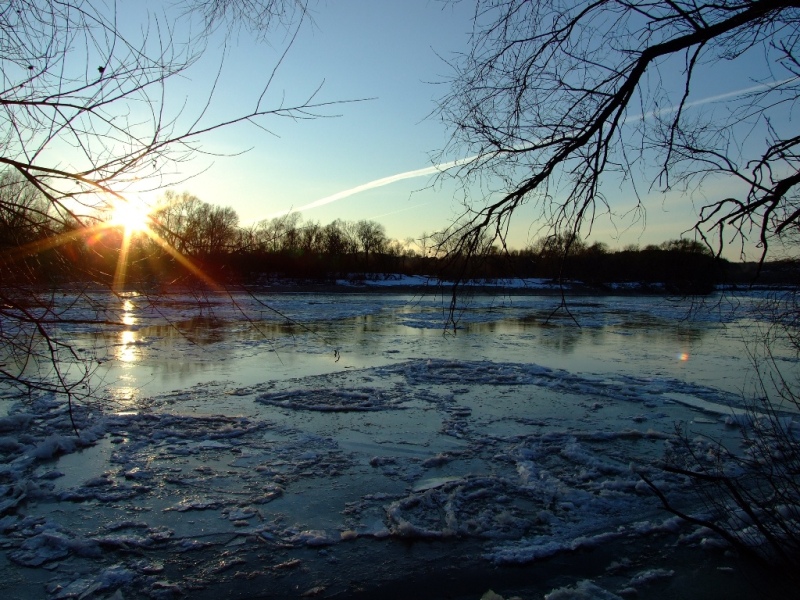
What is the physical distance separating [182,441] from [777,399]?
10.5 m

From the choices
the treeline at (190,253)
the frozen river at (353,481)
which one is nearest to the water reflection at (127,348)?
the frozen river at (353,481)

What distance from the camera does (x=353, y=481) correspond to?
6.32 meters

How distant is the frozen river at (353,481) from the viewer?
4500 mm

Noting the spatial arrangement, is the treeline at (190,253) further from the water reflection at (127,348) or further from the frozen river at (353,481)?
the water reflection at (127,348)

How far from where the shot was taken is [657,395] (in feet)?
35.3

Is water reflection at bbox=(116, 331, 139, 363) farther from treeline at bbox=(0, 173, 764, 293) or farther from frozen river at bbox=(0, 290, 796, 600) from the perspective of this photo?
treeline at bbox=(0, 173, 764, 293)

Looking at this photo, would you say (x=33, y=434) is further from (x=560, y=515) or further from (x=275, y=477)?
(x=560, y=515)

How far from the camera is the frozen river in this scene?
450 cm

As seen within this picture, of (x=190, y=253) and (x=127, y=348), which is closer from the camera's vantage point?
(x=190, y=253)

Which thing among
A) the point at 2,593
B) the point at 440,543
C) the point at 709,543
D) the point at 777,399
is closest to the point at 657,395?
the point at 777,399

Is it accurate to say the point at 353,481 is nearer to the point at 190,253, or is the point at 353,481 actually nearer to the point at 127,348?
the point at 190,253

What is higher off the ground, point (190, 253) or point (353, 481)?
point (190, 253)

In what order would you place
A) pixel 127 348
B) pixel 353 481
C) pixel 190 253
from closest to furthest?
pixel 190 253, pixel 353 481, pixel 127 348

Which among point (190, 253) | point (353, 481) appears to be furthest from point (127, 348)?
point (190, 253)
